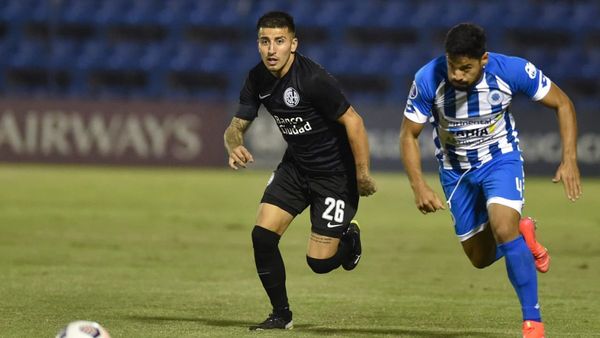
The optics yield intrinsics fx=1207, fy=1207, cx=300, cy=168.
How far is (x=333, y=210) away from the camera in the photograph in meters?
8.05

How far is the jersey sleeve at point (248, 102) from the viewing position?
7.95m

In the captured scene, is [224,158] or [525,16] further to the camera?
[525,16]

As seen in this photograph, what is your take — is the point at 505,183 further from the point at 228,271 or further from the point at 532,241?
the point at 228,271

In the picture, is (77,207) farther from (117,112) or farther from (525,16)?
(525,16)

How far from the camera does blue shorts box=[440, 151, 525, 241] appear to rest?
7117 mm

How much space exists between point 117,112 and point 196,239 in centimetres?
957

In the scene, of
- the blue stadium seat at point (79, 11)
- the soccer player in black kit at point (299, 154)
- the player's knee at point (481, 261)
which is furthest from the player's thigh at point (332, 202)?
Answer: the blue stadium seat at point (79, 11)

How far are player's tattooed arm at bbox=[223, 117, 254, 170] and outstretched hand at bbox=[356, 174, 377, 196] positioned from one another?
70 cm

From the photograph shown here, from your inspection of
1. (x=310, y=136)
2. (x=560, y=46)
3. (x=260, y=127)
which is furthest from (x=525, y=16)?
(x=310, y=136)

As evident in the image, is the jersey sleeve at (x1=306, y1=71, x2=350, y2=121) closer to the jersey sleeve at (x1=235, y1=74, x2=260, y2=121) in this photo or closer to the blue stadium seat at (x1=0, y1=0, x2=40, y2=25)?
the jersey sleeve at (x1=235, y1=74, x2=260, y2=121)

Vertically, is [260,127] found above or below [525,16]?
below

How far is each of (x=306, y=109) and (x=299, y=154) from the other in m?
0.40

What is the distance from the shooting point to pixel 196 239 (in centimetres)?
1397

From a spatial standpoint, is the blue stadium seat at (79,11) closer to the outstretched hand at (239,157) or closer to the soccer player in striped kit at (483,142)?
the outstretched hand at (239,157)
